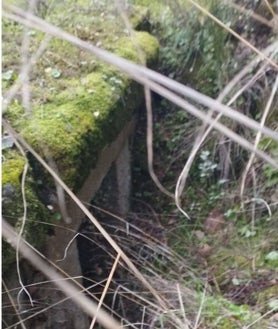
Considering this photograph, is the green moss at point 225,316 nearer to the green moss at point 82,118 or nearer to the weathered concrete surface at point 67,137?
the weathered concrete surface at point 67,137

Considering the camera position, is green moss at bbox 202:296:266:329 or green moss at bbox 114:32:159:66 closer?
green moss at bbox 202:296:266:329

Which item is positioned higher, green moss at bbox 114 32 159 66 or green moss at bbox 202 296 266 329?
green moss at bbox 114 32 159 66

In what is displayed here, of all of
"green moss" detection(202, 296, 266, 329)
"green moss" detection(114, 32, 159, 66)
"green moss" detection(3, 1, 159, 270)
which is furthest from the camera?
"green moss" detection(114, 32, 159, 66)

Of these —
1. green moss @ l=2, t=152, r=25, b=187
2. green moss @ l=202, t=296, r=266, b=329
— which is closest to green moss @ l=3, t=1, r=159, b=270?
green moss @ l=2, t=152, r=25, b=187

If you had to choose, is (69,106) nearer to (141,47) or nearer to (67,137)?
(67,137)

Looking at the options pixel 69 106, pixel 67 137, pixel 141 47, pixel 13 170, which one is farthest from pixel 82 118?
pixel 141 47

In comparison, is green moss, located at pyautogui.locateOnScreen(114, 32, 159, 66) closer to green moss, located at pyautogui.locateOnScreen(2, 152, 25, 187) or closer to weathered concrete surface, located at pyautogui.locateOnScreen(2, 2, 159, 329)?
weathered concrete surface, located at pyautogui.locateOnScreen(2, 2, 159, 329)

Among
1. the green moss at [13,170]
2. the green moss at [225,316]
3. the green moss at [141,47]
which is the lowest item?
the green moss at [225,316]

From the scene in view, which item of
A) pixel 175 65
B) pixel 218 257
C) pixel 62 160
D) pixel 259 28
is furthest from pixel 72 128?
pixel 175 65

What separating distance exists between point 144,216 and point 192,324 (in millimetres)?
1685

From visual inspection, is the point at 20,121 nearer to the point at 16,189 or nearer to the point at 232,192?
the point at 16,189

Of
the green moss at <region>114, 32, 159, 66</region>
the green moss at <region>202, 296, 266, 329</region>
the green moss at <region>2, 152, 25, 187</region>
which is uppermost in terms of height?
the green moss at <region>114, 32, 159, 66</region>

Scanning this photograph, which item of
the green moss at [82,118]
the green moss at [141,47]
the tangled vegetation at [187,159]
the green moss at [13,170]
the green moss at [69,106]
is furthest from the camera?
the green moss at [141,47]

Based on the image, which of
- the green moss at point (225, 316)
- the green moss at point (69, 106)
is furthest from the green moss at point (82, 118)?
the green moss at point (225, 316)
